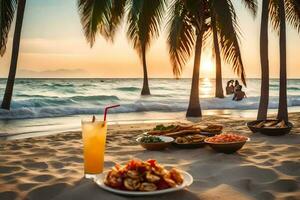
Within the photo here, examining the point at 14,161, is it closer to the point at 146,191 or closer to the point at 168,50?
the point at 146,191

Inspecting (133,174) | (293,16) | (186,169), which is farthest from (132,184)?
(293,16)

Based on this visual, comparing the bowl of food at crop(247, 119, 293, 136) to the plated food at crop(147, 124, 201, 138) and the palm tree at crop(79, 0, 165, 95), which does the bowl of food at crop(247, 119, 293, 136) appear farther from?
the palm tree at crop(79, 0, 165, 95)

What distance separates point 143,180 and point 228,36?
20.2ft

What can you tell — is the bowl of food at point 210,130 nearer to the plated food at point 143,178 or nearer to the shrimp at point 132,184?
the plated food at point 143,178

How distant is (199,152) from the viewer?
5.20 m

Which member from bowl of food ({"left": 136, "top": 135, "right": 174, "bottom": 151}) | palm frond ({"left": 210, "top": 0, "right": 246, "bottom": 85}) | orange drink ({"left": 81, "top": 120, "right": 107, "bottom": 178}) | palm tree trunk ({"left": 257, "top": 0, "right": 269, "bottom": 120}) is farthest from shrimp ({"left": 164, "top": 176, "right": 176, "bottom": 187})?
palm tree trunk ({"left": 257, "top": 0, "right": 269, "bottom": 120})

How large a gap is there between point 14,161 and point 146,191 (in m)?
2.48

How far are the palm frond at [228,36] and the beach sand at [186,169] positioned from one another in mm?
2881

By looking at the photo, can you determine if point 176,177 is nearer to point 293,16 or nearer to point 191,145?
point 191,145

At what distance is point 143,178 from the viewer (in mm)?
3057

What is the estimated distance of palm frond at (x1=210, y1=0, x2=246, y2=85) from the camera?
864 centimetres

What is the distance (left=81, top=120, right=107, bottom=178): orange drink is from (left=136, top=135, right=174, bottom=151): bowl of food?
62.8 inches

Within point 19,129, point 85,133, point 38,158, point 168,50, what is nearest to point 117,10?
point 168,50

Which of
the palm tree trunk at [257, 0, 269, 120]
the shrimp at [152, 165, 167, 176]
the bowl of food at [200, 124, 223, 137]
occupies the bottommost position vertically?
the bowl of food at [200, 124, 223, 137]
